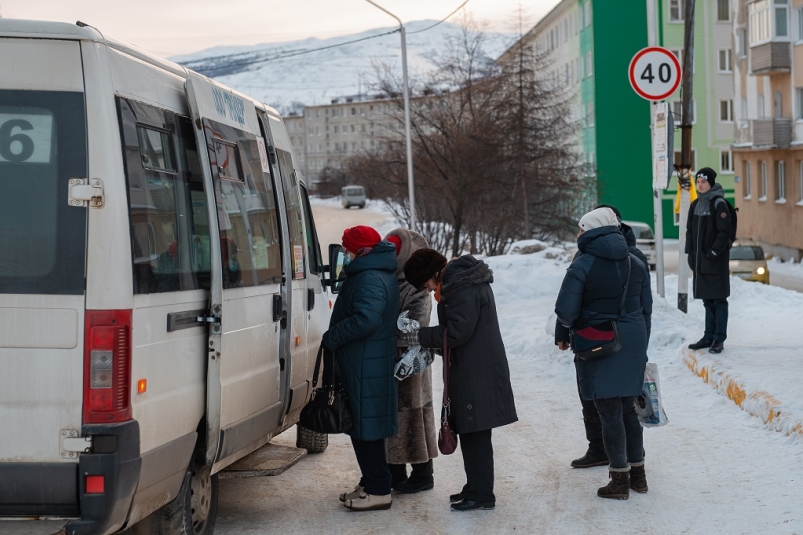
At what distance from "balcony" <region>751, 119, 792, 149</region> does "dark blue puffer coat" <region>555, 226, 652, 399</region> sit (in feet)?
119

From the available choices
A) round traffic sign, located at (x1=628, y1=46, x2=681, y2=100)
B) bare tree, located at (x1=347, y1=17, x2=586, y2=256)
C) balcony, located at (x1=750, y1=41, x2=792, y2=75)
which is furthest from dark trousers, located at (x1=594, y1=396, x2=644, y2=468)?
balcony, located at (x1=750, y1=41, x2=792, y2=75)

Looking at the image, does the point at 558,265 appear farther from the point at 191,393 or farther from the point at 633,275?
the point at 191,393

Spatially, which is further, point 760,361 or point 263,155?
point 760,361

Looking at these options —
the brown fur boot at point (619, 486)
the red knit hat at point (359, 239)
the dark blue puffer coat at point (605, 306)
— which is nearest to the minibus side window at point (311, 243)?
the red knit hat at point (359, 239)

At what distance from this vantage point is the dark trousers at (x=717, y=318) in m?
11.2

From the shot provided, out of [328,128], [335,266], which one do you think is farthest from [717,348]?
[328,128]

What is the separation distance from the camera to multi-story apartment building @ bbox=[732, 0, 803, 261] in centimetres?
4031

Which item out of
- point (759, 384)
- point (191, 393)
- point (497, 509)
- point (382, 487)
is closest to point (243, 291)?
point (191, 393)

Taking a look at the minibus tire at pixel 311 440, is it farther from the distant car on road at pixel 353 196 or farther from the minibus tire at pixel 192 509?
the distant car on road at pixel 353 196

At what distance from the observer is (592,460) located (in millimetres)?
7598

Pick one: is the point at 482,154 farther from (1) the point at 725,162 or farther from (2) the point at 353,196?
(2) the point at 353,196

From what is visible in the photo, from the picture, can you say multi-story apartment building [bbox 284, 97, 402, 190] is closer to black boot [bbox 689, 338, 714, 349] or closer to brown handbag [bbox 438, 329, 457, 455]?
black boot [bbox 689, 338, 714, 349]

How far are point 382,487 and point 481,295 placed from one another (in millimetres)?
1353

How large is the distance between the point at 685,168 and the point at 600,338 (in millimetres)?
9984
